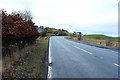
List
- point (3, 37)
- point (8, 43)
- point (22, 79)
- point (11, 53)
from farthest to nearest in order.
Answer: point (11, 53), point (8, 43), point (3, 37), point (22, 79)

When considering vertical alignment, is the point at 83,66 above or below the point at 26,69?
below

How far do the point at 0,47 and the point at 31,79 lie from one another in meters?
3.73

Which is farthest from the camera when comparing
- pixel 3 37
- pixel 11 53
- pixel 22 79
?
pixel 11 53

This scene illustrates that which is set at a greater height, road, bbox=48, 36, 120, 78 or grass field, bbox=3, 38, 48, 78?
grass field, bbox=3, 38, 48, 78

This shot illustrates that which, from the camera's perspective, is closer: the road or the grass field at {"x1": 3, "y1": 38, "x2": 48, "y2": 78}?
the grass field at {"x1": 3, "y1": 38, "x2": 48, "y2": 78}

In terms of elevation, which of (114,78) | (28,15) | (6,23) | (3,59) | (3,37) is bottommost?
(114,78)

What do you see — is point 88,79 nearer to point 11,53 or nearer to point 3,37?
point 3,37

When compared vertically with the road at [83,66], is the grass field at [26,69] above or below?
above

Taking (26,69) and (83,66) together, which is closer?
(26,69)

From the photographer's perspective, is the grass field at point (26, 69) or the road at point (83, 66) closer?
the grass field at point (26, 69)

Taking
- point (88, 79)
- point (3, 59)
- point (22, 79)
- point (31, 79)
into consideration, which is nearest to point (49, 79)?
point (31, 79)

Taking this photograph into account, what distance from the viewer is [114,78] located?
5816 millimetres

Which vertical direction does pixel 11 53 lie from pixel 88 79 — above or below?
above

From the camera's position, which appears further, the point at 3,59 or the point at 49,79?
the point at 3,59
